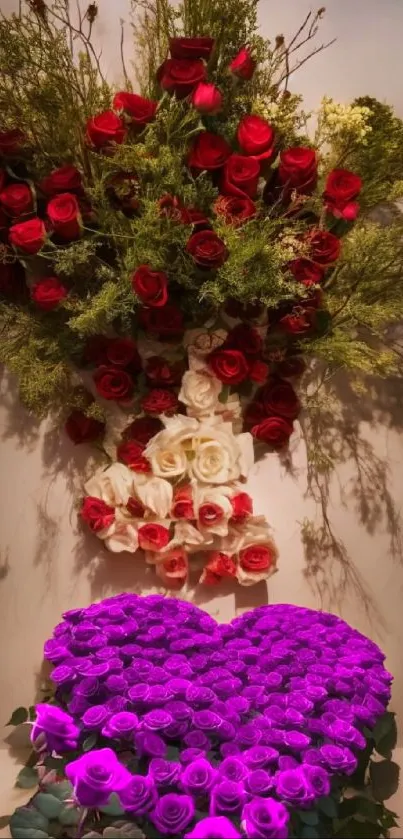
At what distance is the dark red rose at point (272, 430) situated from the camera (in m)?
1.61

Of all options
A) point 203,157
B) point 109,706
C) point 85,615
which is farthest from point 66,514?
point 203,157

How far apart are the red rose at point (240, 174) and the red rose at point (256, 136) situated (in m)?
0.02

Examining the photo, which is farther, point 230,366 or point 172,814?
point 230,366

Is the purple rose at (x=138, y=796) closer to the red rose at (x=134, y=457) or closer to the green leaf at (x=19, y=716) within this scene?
the green leaf at (x=19, y=716)

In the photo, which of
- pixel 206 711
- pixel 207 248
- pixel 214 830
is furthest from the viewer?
pixel 207 248

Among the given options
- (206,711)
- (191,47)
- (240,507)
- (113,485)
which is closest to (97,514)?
(113,485)

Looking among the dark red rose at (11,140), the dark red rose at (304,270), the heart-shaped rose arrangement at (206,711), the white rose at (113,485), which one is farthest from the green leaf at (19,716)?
the dark red rose at (11,140)

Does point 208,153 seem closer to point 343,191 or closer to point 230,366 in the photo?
point 343,191

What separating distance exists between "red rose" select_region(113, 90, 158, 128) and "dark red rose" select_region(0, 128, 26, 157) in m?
0.22

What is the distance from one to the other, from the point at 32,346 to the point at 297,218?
63cm

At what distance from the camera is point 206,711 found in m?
1.15

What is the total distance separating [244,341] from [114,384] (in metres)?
0.29

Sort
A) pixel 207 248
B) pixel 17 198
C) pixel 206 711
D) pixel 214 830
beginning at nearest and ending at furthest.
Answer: pixel 214 830, pixel 206 711, pixel 207 248, pixel 17 198

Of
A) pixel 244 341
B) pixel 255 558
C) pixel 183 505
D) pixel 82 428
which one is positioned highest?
pixel 244 341
